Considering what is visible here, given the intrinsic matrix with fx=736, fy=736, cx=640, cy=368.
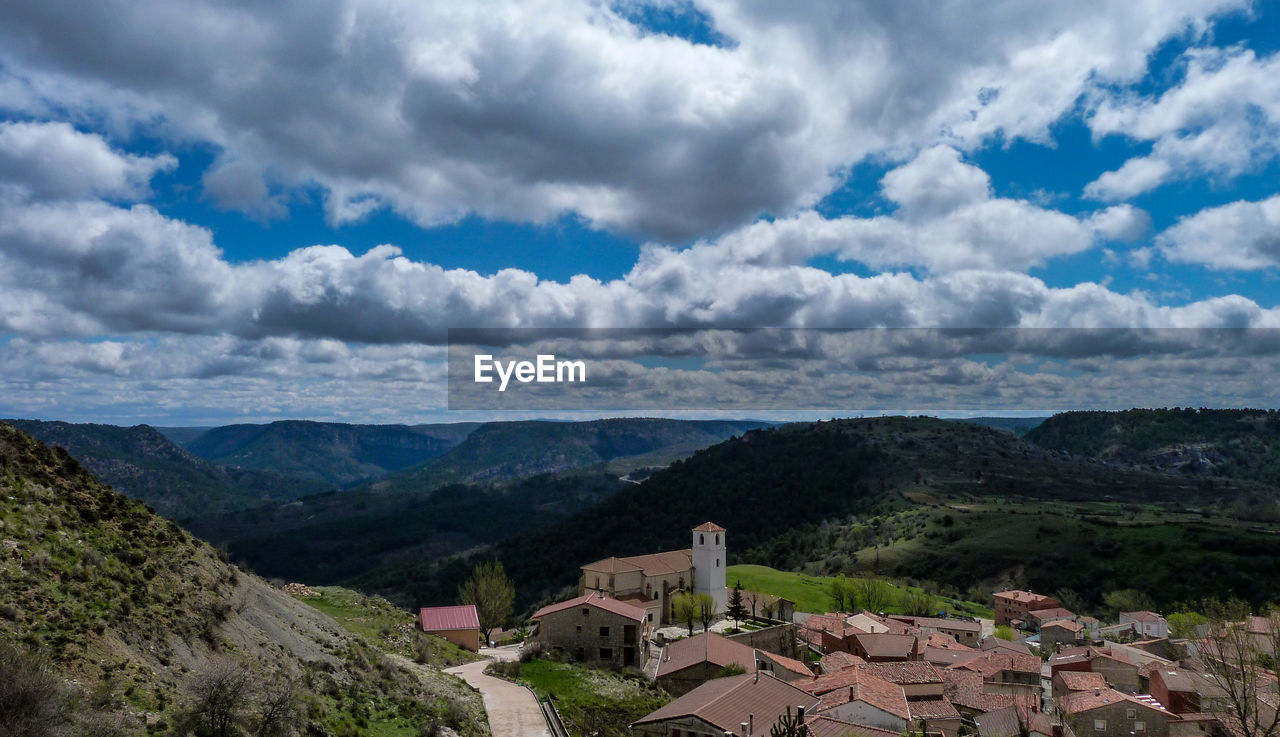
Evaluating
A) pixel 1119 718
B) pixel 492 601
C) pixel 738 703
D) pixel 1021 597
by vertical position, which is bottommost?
pixel 1021 597

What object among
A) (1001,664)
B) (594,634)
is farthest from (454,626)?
(1001,664)

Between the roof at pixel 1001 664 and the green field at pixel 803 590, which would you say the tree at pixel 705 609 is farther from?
the green field at pixel 803 590

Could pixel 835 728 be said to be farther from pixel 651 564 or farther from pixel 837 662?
pixel 651 564

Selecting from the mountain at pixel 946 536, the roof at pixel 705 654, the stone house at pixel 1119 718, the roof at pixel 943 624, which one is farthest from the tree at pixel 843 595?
the stone house at pixel 1119 718

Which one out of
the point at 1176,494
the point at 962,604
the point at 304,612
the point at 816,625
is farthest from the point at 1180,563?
the point at 304,612

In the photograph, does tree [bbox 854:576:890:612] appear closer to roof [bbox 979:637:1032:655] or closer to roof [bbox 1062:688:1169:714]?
roof [bbox 979:637:1032:655]

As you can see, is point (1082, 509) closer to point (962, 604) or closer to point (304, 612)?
point (962, 604)
